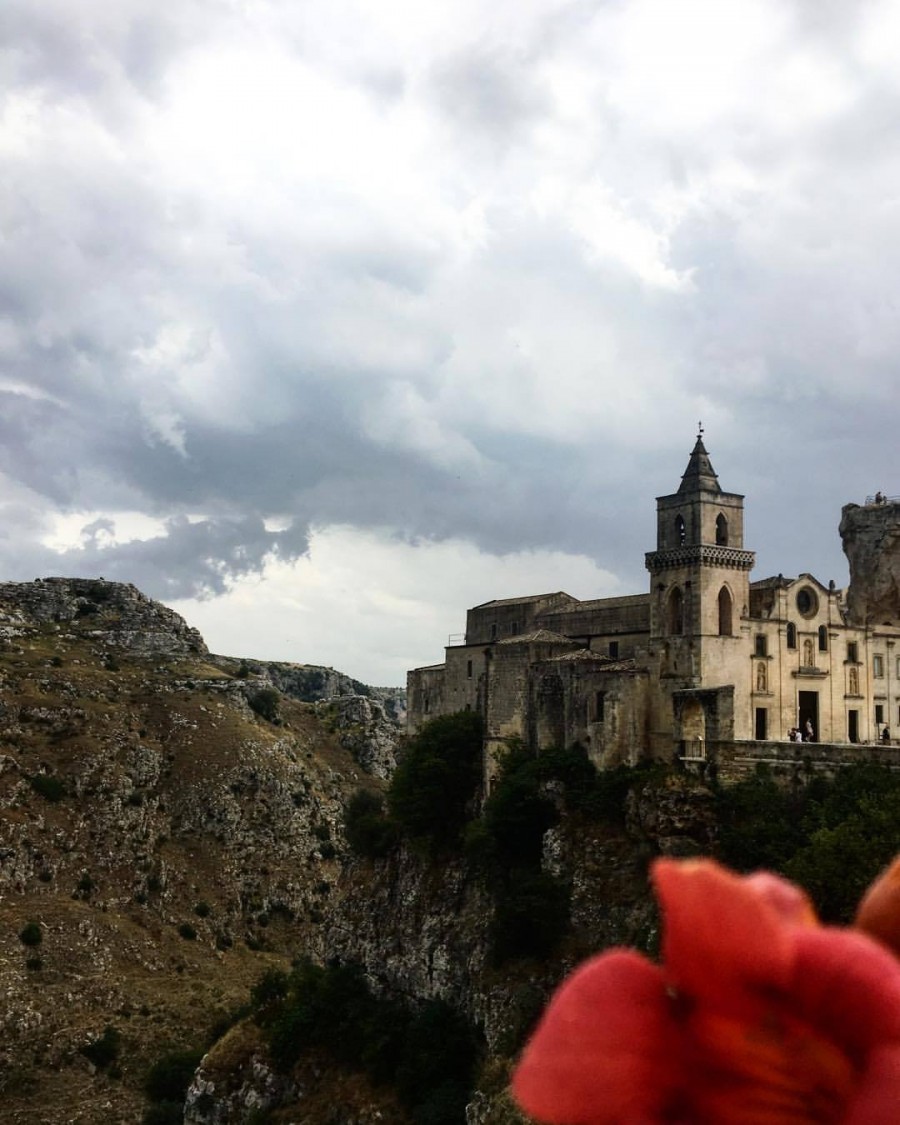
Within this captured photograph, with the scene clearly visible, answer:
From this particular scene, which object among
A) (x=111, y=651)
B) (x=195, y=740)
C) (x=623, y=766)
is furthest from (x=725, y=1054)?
(x=111, y=651)

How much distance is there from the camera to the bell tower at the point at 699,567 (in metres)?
45.6

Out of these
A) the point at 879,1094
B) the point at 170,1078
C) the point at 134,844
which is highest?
the point at 879,1094

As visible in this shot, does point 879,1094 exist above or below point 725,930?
below

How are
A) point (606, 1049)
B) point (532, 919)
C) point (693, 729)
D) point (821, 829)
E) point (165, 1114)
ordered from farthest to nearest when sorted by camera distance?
point (165, 1114) < point (693, 729) < point (532, 919) < point (821, 829) < point (606, 1049)

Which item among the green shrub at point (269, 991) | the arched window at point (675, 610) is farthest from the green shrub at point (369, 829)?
the arched window at point (675, 610)

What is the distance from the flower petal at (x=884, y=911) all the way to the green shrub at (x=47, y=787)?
78495 millimetres

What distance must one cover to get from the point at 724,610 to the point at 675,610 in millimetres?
2260

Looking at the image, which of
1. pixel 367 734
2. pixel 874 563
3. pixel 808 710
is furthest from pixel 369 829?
pixel 367 734

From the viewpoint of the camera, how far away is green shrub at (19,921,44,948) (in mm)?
60875

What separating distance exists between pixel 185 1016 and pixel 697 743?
37.9 metres

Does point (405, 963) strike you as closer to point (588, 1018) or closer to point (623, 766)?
point (623, 766)

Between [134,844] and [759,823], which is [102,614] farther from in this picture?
[759,823]

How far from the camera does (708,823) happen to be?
139ft

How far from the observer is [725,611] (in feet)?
152
